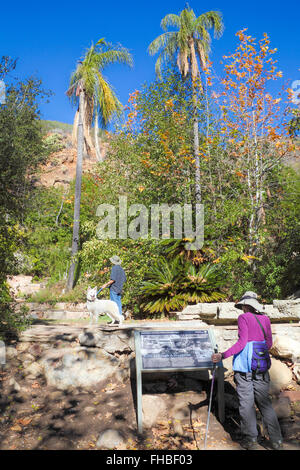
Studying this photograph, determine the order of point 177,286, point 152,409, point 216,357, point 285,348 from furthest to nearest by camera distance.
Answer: point 177,286 < point 285,348 < point 152,409 < point 216,357

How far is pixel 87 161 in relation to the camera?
29.2m

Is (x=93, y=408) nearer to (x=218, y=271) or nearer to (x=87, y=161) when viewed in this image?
(x=218, y=271)

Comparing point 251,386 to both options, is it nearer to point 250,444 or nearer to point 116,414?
point 250,444

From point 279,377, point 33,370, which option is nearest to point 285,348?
point 279,377

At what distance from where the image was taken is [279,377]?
555 cm

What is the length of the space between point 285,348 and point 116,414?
2656 millimetres

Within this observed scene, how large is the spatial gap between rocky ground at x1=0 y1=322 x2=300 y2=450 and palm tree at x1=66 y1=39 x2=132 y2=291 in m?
11.1

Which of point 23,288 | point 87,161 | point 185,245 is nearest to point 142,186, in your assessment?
point 185,245

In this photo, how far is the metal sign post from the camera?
4719mm

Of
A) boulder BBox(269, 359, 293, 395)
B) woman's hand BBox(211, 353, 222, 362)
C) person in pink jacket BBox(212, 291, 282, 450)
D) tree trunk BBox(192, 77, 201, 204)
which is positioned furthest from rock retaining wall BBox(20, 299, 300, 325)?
tree trunk BBox(192, 77, 201, 204)

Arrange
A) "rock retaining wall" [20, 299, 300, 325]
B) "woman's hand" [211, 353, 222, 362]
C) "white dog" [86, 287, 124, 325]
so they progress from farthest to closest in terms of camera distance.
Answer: "white dog" [86, 287, 124, 325]
"rock retaining wall" [20, 299, 300, 325]
"woman's hand" [211, 353, 222, 362]

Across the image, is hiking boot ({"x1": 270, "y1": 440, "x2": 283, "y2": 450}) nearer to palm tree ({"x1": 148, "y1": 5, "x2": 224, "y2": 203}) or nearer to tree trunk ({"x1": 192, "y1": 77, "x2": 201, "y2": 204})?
tree trunk ({"x1": 192, "y1": 77, "x2": 201, "y2": 204})

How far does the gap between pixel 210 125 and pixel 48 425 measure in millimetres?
10769
